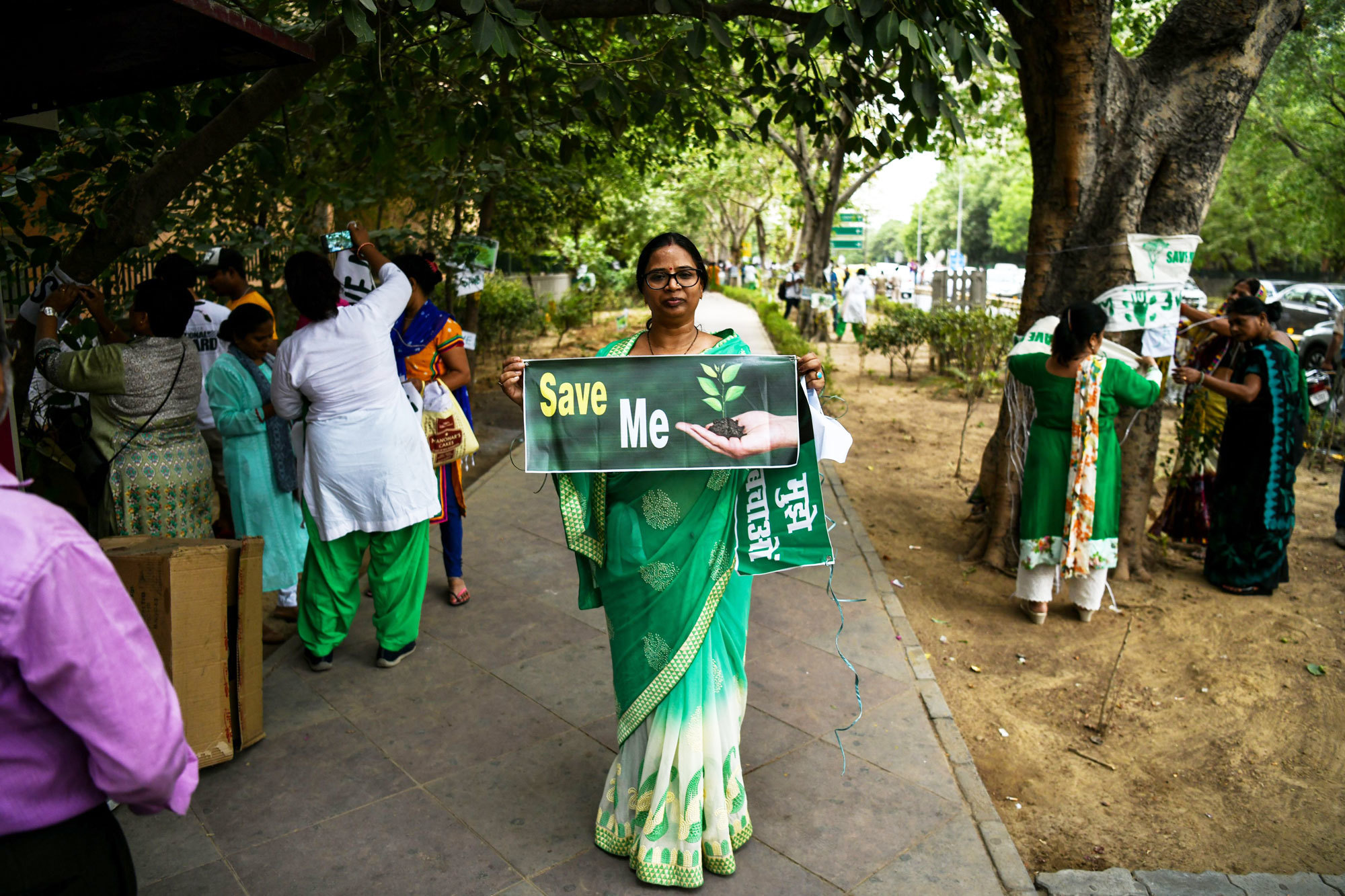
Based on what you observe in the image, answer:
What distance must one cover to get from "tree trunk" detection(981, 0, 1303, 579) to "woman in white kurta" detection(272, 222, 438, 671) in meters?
3.93

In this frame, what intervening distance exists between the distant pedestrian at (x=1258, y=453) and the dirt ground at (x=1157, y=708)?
224mm

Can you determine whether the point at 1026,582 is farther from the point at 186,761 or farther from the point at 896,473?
the point at 186,761

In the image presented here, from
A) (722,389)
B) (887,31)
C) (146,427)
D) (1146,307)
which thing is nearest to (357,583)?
(146,427)

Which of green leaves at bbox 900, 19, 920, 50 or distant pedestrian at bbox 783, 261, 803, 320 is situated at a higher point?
green leaves at bbox 900, 19, 920, 50

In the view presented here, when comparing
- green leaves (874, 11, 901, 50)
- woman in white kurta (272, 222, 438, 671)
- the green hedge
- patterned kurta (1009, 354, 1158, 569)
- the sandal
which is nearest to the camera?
green leaves (874, 11, 901, 50)

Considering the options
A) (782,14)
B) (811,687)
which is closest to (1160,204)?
(782,14)

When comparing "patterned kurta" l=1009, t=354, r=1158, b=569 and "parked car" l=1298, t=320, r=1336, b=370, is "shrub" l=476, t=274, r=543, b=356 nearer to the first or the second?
"patterned kurta" l=1009, t=354, r=1158, b=569

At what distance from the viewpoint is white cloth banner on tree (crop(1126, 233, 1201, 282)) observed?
227 inches

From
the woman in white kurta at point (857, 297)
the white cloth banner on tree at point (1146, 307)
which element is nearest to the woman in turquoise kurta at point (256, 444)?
the white cloth banner on tree at point (1146, 307)

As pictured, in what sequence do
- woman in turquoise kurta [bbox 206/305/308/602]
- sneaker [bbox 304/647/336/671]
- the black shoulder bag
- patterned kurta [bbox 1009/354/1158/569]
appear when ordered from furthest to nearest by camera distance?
patterned kurta [bbox 1009/354/1158/569]
woman in turquoise kurta [bbox 206/305/308/602]
sneaker [bbox 304/647/336/671]
the black shoulder bag

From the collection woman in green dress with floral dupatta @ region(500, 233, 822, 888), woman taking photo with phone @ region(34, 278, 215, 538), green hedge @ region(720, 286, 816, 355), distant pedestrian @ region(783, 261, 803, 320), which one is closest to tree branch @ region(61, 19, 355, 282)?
woman taking photo with phone @ region(34, 278, 215, 538)

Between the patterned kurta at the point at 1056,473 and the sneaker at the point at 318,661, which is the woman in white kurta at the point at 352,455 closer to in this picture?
the sneaker at the point at 318,661

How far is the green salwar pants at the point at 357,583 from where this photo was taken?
4.32 metres

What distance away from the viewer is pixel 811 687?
14.5 ft
